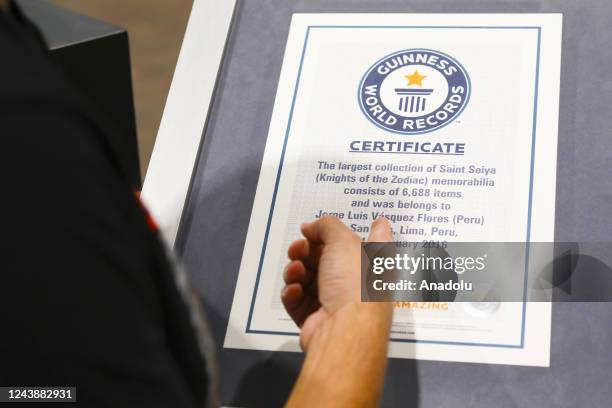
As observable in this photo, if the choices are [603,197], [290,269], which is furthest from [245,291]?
[603,197]

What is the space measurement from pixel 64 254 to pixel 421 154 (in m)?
0.54

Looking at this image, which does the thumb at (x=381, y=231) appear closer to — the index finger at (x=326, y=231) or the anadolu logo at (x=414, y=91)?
the index finger at (x=326, y=231)

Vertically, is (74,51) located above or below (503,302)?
above

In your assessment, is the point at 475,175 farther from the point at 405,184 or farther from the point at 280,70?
the point at 280,70

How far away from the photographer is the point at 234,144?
0.93m

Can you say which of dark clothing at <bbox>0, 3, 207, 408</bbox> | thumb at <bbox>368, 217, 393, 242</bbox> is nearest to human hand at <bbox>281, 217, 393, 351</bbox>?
thumb at <bbox>368, 217, 393, 242</bbox>

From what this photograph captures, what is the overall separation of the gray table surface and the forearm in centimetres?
5

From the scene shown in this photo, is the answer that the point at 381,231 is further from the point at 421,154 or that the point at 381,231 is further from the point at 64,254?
the point at 64,254

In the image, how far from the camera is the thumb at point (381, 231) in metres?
0.77

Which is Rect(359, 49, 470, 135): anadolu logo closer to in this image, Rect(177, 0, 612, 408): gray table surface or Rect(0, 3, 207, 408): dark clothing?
Rect(177, 0, 612, 408): gray table surface

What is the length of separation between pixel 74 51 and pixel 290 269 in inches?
15.1

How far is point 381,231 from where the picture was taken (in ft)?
2.55

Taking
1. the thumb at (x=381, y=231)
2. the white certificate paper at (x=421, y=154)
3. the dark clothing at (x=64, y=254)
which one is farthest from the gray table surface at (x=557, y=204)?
the dark clothing at (x=64, y=254)

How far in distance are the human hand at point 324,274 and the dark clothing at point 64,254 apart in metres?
0.36
